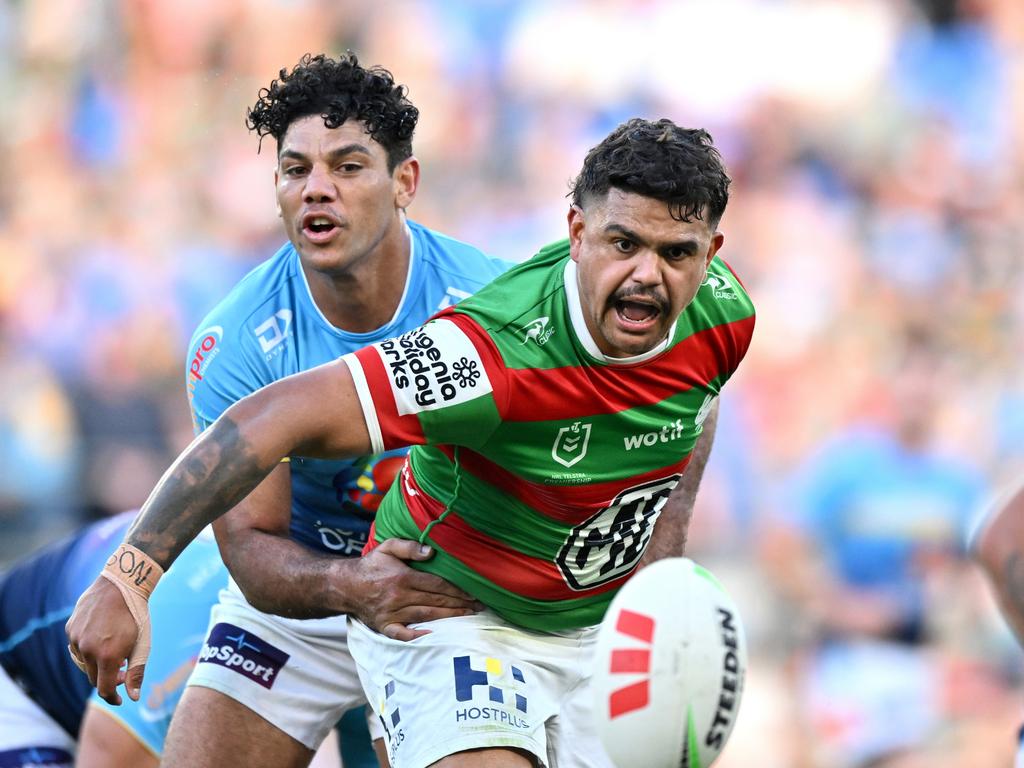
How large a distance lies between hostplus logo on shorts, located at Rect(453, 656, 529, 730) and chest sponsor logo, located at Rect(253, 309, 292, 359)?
3.78 ft

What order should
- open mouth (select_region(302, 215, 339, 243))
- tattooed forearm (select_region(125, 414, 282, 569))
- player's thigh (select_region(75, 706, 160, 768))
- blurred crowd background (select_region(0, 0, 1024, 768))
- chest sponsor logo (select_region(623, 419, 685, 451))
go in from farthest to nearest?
1. blurred crowd background (select_region(0, 0, 1024, 768))
2. player's thigh (select_region(75, 706, 160, 768))
3. open mouth (select_region(302, 215, 339, 243))
4. chest sponsor logo (select_region(623, 419, 685, 451))
5. tattooed forearm (select_region(125, 414, 282, 569))

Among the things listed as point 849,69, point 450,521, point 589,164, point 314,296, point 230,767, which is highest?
point 849,69

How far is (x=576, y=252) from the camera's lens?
397cm

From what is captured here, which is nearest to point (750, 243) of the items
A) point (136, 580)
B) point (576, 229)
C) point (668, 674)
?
point (576, 229)

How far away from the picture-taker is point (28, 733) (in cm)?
551

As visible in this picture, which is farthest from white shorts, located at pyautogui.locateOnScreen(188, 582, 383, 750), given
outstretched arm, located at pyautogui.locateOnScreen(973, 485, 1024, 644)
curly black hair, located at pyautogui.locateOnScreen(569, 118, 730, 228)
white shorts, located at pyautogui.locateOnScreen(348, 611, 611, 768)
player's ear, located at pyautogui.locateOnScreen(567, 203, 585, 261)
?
outstretched arm, located at pyautogui.locateOnScreen(973, 485, 1024, 644)

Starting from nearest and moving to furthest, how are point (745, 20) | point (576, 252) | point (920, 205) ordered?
point (576, 252), point (920, 205), point (745, 20)

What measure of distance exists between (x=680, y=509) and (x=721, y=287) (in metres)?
0.77

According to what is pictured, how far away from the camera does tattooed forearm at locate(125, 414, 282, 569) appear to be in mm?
3592

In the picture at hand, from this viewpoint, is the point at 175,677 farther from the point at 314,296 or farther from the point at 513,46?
the point at 513,46

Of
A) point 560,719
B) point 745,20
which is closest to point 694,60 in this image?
point 745,20

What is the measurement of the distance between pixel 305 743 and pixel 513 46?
7.82 meters

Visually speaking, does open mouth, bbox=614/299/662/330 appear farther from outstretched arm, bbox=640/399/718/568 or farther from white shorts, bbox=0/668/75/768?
white shorts, bbox=0/668/75/768

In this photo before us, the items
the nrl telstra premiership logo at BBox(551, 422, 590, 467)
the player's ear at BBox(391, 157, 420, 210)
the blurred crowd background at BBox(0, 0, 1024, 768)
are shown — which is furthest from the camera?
the blurred crowd background at BBox(0, 0, 1024, 768)
